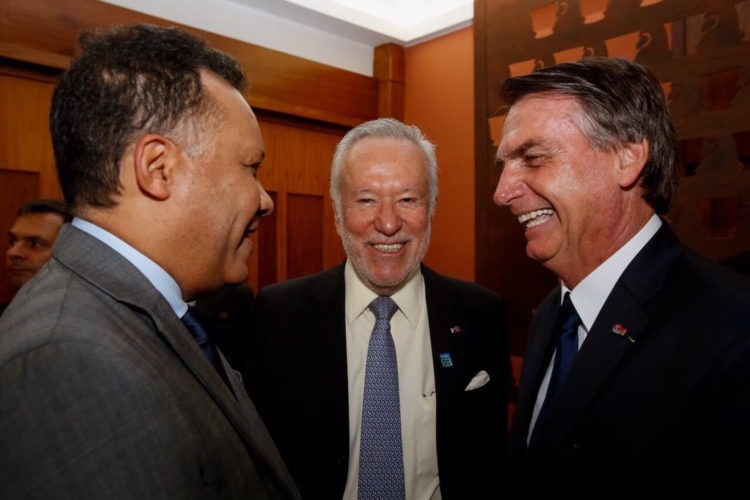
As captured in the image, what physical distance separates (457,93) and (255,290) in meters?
Result: 1.95

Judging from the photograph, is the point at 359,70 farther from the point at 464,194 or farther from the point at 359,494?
the point at 359,494

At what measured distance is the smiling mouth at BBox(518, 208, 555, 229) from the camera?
1.41 m

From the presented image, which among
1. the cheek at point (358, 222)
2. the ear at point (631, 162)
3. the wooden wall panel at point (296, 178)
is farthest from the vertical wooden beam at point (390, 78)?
the ear at point (631, 162)

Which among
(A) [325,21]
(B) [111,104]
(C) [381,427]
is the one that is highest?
(A) [325,21]

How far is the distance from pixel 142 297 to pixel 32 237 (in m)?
1.88

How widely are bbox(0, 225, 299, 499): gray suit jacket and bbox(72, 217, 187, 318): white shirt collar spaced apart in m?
0.03

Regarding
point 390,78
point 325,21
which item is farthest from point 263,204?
point 390,78

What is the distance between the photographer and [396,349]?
1.74 m

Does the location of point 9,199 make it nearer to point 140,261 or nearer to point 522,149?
A: point 140,261

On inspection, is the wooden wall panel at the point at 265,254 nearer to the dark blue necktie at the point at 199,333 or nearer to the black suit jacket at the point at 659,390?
the dark blue necktie at the point at 199,333

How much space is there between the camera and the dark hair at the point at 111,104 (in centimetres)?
91

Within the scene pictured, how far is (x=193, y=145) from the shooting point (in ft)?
3.20

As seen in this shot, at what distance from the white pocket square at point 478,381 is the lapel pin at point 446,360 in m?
0.10

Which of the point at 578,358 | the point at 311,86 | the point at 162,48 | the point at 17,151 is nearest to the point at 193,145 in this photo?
the point at 162,48
